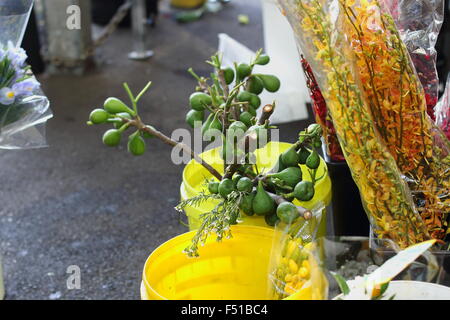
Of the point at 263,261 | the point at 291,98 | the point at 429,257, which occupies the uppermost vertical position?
the point at 429,257

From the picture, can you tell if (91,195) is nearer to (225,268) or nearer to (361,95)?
(225,268)

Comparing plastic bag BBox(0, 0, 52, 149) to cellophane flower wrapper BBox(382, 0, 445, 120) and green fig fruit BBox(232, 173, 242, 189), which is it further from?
cellophane flower wrapper BBox(382, 0, 445, 120)

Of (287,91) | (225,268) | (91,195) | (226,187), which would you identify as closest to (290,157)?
(226,187)

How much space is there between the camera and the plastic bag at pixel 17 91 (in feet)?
5.10

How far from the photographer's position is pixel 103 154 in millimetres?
2928

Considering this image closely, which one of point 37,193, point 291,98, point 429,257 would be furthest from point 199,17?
point 429,257

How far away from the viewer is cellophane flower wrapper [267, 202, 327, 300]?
87 cm

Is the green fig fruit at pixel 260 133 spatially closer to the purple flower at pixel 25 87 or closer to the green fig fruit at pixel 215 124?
the green fig fruit at pixel 215 124

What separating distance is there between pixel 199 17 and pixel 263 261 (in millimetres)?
3899

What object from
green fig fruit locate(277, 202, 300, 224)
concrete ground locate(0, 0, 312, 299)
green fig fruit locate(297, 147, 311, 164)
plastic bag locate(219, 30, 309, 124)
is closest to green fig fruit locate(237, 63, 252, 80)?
green fig fruit locate(297, 147, 311, 164)

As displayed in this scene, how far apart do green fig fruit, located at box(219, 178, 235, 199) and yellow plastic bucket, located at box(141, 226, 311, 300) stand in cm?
8

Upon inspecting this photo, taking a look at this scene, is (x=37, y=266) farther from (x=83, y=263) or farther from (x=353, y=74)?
(x=353, y=74)

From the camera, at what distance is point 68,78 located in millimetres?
3756

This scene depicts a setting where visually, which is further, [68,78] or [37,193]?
[68,78]
